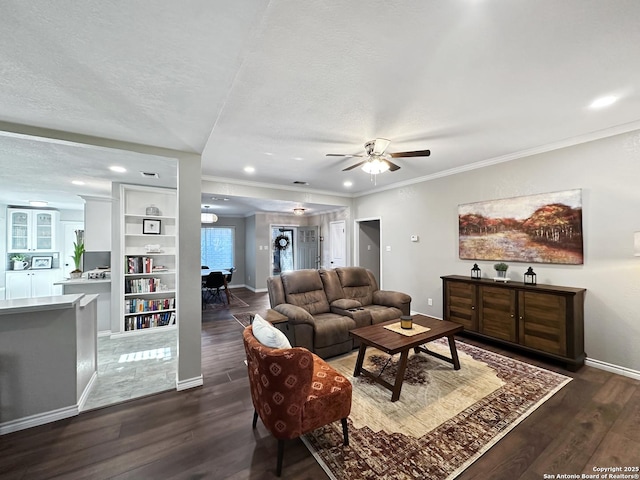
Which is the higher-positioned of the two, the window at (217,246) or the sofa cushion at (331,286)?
the window at (217,246)

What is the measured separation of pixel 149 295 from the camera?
4.52 metres

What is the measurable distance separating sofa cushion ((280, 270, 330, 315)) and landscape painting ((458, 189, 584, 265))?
239cm

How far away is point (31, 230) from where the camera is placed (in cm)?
654

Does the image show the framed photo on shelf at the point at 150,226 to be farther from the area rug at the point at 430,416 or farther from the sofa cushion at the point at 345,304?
the area rug at the point at 430,416

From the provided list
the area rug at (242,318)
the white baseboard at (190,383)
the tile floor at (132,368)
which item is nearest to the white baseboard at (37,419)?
the tile floor at (132,368)

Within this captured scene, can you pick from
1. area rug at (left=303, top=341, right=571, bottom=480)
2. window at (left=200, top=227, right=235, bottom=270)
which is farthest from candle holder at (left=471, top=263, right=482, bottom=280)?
window at (left=200, top=227, right=235, bottom=270)

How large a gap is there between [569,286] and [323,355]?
3.11 meters

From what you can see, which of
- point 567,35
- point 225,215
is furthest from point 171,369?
point 225,215

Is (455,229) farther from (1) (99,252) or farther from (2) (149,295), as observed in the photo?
(1) (99,252)

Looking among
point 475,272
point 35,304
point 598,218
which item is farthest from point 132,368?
point 598,218

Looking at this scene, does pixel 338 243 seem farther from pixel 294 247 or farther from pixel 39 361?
pixel 39 361

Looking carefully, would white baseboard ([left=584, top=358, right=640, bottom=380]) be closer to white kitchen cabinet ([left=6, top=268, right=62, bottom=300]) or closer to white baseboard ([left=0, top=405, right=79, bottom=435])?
white baseboard ([left=0, top=405, right=79, bottom=435])

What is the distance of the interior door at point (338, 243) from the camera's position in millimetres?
7047

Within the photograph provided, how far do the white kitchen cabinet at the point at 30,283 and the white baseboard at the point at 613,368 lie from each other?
9.82 metres
